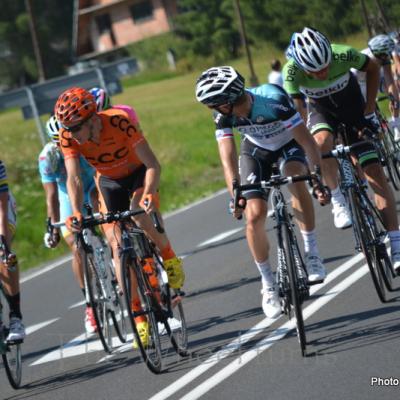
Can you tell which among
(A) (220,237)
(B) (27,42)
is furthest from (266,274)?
(B) (27,42)

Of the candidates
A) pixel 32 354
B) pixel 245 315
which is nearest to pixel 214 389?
pixel 245 315

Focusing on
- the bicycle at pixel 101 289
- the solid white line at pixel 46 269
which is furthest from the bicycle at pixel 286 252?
the solid white line at pixel 46 269

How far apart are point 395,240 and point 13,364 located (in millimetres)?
3253

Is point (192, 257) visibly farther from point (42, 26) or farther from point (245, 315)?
point (42, 26)

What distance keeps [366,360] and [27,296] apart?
25.4ft

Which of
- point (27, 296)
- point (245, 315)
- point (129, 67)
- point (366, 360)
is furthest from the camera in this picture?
point (129, 67)

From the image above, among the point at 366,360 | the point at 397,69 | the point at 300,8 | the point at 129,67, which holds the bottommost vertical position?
the point at 366,360

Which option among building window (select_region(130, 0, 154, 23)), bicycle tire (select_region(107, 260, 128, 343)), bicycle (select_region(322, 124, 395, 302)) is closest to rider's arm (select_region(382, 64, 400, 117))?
bicycle (select_region(322, 124, 395, 302))

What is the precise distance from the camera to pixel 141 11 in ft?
325

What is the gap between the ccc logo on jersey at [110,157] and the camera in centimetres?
901

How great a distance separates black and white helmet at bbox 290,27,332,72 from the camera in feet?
30.6

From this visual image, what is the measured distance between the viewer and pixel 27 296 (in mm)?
14266

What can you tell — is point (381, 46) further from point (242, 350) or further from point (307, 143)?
point (242, 350)

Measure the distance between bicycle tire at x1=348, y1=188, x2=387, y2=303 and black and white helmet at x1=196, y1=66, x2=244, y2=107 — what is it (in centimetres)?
136
